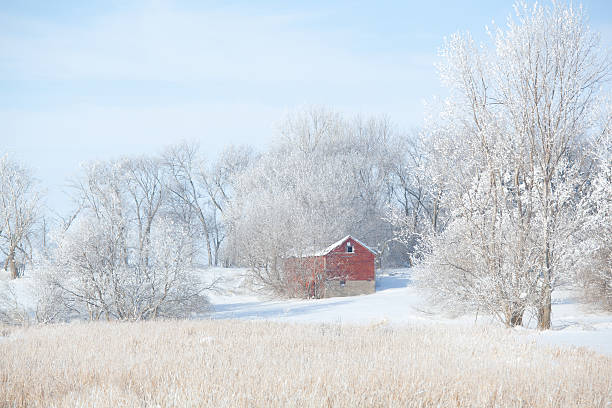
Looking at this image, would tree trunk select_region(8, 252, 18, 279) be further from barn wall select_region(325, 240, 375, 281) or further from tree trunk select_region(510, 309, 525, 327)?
tree trunk select_region(510, 309, 525, 327)

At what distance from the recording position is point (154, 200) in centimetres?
5156

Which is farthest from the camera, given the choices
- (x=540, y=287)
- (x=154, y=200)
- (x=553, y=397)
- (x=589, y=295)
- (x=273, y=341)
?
(x=154, y=200)

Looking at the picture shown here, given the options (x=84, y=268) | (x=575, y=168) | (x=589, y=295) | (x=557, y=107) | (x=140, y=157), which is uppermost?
(x=140, y=157)

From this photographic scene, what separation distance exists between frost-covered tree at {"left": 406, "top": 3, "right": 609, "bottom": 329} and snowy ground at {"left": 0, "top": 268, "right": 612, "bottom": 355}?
146cm

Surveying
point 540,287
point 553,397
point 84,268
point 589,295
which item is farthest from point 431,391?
point 589,295

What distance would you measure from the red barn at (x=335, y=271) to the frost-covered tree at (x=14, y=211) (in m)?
17.8

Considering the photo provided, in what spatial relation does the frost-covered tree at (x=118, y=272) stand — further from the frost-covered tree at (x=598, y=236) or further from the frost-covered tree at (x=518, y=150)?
the frost-covered tree at (x=598, y=236)

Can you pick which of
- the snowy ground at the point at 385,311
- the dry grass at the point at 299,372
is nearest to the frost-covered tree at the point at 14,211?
the snowy ground at the point at 385,311

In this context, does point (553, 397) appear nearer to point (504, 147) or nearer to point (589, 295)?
point (504, 147)

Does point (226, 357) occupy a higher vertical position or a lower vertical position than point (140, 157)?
lower

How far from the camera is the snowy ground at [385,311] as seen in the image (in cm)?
1263

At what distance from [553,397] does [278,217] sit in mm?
30392

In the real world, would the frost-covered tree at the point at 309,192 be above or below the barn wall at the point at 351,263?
above

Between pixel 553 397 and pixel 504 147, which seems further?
pixel 504 147
